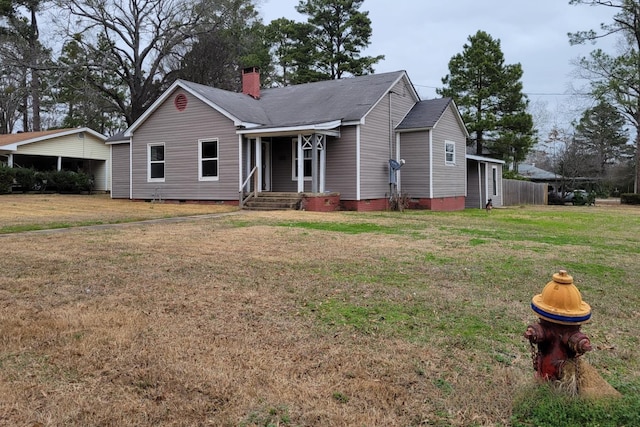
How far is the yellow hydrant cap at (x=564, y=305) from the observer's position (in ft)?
7.52

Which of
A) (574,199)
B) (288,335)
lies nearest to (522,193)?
(574,199)

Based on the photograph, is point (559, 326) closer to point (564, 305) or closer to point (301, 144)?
point (564, 305)

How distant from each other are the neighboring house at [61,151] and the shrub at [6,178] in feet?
7.41

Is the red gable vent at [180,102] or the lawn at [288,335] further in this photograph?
the red gable vent at [180,102]

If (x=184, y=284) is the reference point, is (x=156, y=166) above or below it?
above

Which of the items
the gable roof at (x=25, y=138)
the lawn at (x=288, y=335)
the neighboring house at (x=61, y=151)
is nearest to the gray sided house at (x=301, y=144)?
the gable roof at (x=25, y=138)

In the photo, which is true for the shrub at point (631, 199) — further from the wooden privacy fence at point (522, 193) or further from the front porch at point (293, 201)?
the front porch at point (293, 201)

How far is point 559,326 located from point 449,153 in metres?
→ 18.4

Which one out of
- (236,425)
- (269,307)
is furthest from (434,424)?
(269,307)

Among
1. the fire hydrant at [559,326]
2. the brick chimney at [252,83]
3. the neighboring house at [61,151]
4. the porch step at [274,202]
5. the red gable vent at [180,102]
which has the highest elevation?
the brick chimney at [252,83]

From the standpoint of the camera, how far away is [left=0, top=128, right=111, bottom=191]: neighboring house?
2517 cm

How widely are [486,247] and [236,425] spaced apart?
650 centimetres

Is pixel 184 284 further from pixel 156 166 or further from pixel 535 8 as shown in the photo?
pixel 535 8

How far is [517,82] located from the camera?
30.7 m
